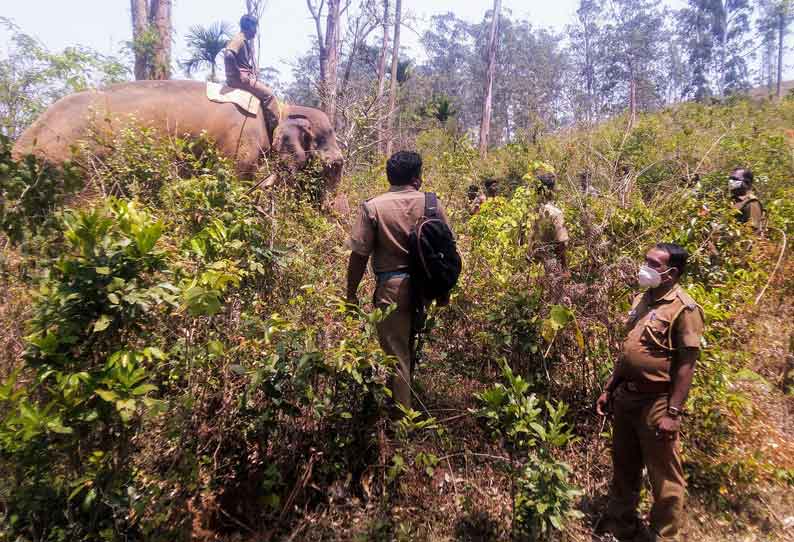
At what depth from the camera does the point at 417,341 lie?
10.9 feet

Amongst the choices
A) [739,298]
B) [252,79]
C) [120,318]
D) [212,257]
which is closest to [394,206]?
[212,257]

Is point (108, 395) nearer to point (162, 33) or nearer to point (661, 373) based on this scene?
point (661, 373)

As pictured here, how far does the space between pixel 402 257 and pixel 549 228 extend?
4.22 feet

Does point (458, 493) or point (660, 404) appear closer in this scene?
point (660, 404)

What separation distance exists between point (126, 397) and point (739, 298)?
397cm

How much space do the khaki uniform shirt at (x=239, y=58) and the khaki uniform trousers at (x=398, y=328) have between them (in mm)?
5952

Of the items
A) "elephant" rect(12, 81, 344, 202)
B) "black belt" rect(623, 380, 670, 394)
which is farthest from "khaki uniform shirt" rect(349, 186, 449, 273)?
"elephant" rect(12, 81, 344, 202)

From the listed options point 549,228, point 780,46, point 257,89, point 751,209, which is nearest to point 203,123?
point 257,89

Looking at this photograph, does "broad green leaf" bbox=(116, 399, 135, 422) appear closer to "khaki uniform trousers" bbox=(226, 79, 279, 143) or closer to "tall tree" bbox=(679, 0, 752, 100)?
"khaki uniform trousers" bbox=(226, 79, 279, 143)

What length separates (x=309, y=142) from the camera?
298 inches

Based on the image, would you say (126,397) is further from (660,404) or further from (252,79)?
(252,79)

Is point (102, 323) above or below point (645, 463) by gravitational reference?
above

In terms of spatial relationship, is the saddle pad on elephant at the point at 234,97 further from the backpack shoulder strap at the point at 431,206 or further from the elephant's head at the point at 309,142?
the backpack shoulder strap at the point at 431,206

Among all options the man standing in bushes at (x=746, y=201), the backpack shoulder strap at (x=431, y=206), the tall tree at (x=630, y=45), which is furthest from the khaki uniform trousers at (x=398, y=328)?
the tall tree at (x=630, y=45)
